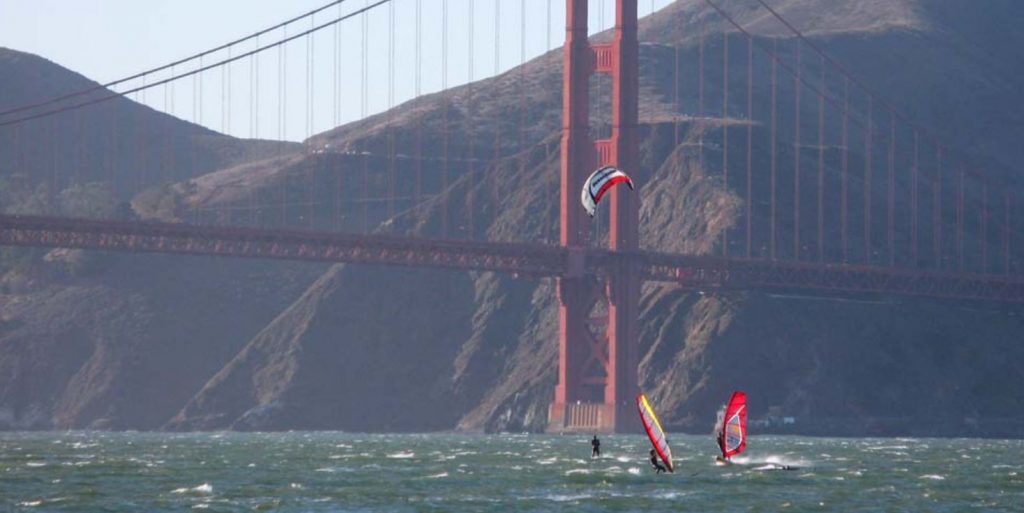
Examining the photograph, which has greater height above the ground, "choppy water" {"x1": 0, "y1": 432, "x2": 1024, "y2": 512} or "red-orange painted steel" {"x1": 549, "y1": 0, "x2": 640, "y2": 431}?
"red-orange painted steel" {"x1": 549, "y1": 0, "x2": 640, "y2": 431}

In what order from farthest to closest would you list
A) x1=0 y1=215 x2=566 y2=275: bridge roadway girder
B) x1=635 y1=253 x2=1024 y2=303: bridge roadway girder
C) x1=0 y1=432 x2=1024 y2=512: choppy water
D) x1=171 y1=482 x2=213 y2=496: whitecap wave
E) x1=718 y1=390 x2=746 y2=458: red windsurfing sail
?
1. x1=635 y1=253 x2=1024 y2=303: bridge roadway girder
2. x1=0 y1=215 x2=566 y2=275: bridge roadway girder
3. x1=718 y1=390 x2=746 y2=458: red windsurfing sail
4. x1=171 y1=482 x2=213 y2=496: whitecap wave
5. x1=0 y1=432 x2=1024 y2=512: choppy water

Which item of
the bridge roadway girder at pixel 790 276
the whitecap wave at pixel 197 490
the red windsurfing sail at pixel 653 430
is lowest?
the whitecap wave at pixel 197 490

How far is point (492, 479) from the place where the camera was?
250 ft

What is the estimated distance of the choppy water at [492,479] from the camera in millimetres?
64438

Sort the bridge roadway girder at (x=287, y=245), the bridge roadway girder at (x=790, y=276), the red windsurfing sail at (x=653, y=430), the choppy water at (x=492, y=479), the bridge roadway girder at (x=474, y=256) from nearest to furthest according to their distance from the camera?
the choppy water at (x=492, y=479) → the red windsurfing sail at (x=653, y=430) → the bridge roadway girder at (x=287, y=245) → the bridge roadway girder at (x=474, y=256) → the bridge roadway girder at (x=790, y=276)

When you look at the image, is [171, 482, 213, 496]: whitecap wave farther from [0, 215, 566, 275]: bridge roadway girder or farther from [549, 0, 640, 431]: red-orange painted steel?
[549, 0, 640, 431]: red-orange painted steel

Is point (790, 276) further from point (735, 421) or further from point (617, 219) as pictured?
point (735, 421)

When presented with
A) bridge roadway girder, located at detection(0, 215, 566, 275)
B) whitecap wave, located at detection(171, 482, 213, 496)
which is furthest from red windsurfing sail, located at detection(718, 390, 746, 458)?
bridge roadway girder, located at detection(0, 215, 566, 275)

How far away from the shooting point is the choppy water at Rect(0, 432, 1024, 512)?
6444 centimetres

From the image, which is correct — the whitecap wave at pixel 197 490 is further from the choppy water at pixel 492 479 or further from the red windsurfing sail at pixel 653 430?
the red windsurfing sail at pixel 653 430

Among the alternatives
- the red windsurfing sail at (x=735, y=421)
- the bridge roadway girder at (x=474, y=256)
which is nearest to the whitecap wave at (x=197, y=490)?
the red windsurfing sail at (x=735, y=421)

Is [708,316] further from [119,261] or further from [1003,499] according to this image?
[1003,499]

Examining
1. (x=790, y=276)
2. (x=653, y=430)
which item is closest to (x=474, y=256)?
(x=790, y=276)

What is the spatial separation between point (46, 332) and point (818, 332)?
51975mm
